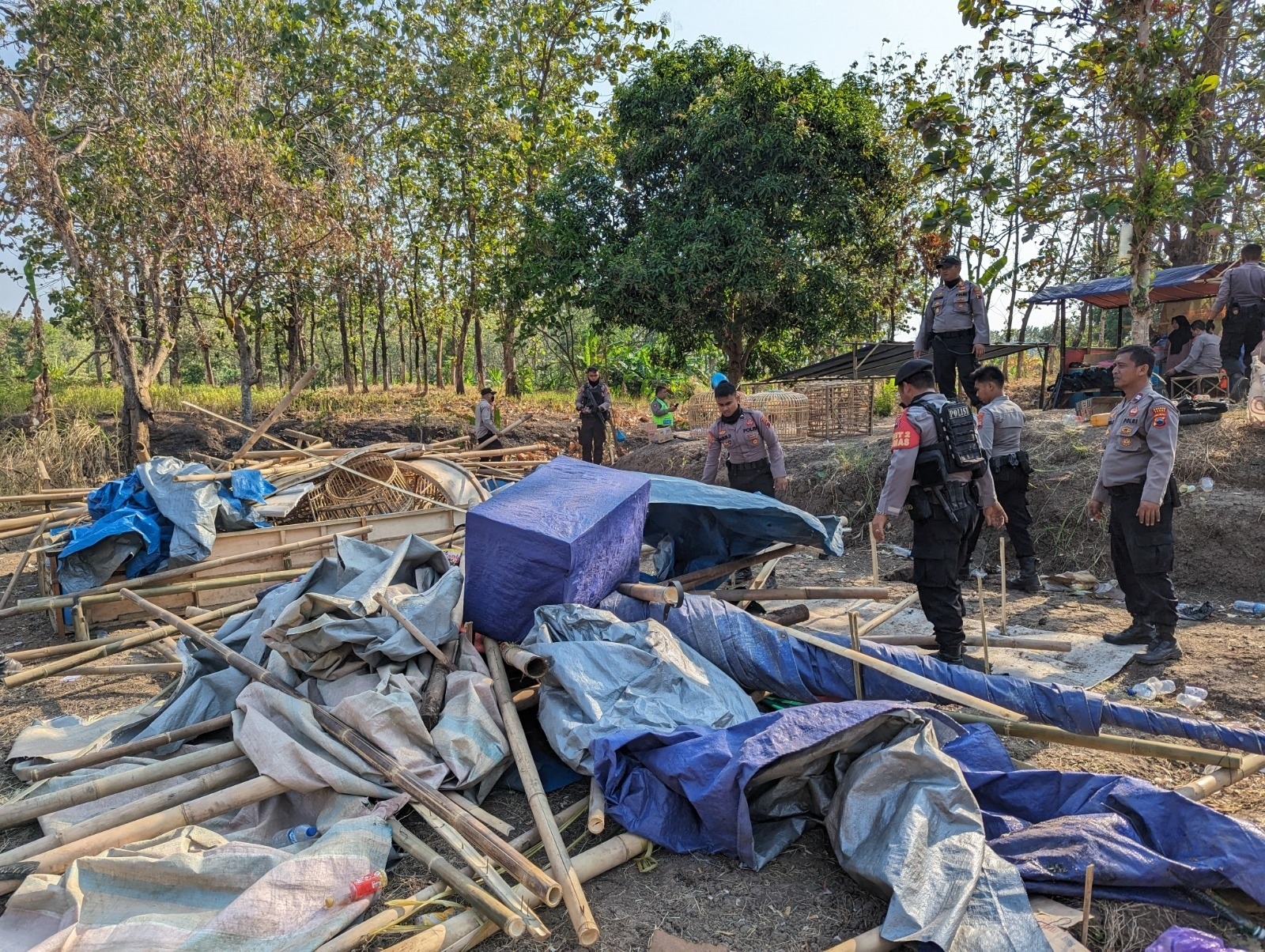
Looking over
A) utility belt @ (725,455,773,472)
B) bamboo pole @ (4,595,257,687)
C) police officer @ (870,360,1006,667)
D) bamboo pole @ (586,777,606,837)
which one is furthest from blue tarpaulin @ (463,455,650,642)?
utility belt @ (725,455,773,472)

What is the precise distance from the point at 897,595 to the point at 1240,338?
22.2 ft

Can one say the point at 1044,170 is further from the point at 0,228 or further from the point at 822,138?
the point at 0,228

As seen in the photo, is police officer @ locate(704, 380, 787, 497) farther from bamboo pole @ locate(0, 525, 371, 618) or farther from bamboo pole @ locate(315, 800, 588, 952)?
bamboo pole @ locate(315, 800, 588, 952)

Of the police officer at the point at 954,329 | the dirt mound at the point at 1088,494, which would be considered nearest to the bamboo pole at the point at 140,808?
the police officer at the point at 954,329

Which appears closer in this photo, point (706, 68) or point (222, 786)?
point (222, 786)

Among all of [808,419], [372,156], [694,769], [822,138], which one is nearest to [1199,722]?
[694,769]

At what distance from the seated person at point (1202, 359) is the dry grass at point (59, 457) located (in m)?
14.6

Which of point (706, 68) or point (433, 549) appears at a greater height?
point (706, 68)

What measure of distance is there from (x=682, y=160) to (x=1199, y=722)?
12.9m

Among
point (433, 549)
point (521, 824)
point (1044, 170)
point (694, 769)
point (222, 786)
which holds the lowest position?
point (521, 824)

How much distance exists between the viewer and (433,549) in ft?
14.6

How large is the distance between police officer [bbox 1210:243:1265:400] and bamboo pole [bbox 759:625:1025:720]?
8508mm

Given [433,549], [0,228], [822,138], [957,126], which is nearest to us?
[433,549]

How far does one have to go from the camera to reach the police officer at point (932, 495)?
4.31m
